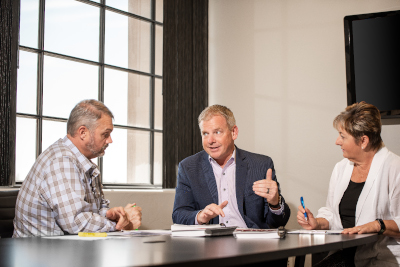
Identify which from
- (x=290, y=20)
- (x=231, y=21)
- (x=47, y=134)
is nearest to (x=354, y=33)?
(x=290, y=20)

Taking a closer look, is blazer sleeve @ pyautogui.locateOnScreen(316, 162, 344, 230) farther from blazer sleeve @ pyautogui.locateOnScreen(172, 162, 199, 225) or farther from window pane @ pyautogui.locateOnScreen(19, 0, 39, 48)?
window pane @ pyautogui.locateOnScreen(19, 0, 39, 48)

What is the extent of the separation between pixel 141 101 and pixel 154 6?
0.88 metres

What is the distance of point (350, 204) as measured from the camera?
2379mm

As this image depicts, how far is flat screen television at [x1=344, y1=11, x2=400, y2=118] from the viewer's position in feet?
11.1

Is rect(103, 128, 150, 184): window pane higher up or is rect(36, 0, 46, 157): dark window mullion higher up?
rect(36, 0, 46, 157): dark window mullion

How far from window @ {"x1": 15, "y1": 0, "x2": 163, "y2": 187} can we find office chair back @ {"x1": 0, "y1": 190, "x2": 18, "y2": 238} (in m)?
0.62

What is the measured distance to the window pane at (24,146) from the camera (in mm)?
2951

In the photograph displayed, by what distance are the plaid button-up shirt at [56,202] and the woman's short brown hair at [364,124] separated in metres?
1.33

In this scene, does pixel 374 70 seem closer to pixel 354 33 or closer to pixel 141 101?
pixel 354 33

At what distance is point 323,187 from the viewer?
12.2 feet

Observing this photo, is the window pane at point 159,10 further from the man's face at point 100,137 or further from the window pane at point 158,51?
the man's face at point 100,137

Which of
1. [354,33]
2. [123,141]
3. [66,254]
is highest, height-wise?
[354,33]

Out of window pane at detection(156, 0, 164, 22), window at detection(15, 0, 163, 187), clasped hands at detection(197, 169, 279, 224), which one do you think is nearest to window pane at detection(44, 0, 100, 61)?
window at detection(15, 0, 163, 187)

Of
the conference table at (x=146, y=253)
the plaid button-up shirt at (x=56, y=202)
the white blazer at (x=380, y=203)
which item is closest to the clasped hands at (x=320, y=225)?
the white blazer at (x=380, y=203)
